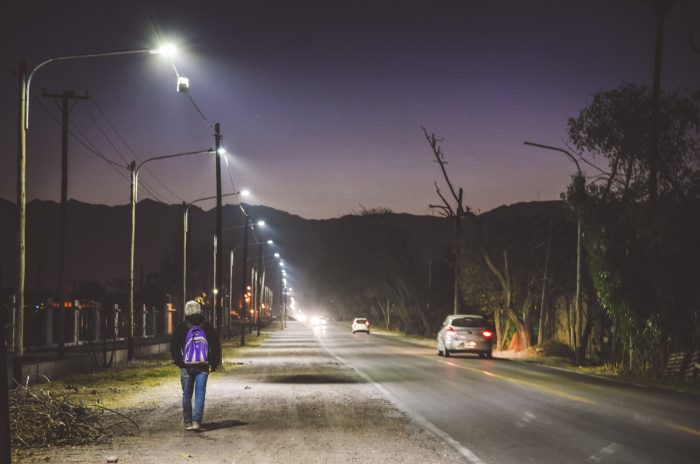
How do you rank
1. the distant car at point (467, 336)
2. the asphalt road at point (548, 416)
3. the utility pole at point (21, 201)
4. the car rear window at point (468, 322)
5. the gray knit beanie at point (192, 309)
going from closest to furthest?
the asphalt road at point (548, 416) < the gray knit beanie at point (192, 309) < the utility pole at point (21, 201) < the distant car at point (467, 336) < the car rear window at point (468, 322)

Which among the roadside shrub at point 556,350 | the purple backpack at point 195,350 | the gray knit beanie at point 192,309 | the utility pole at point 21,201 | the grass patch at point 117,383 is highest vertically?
the utility pole at point 21,201

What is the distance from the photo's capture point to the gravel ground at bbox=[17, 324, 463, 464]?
10672 mm

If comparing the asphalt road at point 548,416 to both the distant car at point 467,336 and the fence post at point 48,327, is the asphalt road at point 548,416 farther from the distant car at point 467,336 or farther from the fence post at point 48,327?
the fence post at point 48,327

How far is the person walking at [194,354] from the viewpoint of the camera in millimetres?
12930

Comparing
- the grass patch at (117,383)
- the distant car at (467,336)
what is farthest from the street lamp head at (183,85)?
the distant car at (467,336)

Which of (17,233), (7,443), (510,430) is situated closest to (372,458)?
(510,430)

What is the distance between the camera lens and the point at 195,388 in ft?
43.4

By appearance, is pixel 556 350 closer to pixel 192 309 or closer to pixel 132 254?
pixel 132 254

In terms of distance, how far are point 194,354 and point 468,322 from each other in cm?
2566

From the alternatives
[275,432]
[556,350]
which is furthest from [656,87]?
[275,432]

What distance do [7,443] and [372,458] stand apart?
448 centimetres

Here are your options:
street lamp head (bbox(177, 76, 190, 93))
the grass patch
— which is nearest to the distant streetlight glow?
street lamp head (bbox(177, 76, 190, 93))

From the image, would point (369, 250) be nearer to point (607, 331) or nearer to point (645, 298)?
point (607, 331)

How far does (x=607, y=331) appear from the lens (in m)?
39.6
